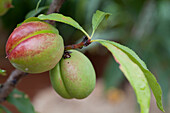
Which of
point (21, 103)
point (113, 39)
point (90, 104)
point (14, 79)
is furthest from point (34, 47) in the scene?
point (90, 104)

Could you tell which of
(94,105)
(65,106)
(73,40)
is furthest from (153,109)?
(73,40)

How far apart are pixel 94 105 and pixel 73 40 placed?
0.69 m

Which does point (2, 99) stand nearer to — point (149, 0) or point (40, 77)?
point (149, 0)

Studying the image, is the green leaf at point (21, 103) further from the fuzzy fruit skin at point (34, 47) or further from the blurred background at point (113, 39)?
the blurred background at point (113, 39)

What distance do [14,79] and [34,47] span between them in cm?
22

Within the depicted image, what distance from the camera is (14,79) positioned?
0.61 meters

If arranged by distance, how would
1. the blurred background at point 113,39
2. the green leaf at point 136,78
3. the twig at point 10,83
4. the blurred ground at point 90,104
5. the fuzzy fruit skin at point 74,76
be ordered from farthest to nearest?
1. the blurred ground at point 90,104
2. the blurred background at point 113,39
3. the twig at point 10,83
4. the fuzzy fruit skin at point 74,76
5. the green leaf at point 136,78

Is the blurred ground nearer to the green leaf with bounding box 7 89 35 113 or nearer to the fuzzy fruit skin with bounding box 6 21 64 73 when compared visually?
the green leaf with bounding box 7 89 35 113

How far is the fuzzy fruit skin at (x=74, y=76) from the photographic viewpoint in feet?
1.57

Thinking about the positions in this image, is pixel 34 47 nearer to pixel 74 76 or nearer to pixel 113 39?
pixel 74 76

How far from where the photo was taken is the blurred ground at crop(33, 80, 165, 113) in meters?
2.35

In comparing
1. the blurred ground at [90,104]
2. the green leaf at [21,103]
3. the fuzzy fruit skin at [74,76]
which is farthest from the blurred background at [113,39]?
the fuzzy fruit skin at [74,76]

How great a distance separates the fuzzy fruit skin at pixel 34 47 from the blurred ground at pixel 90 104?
1.91 meters

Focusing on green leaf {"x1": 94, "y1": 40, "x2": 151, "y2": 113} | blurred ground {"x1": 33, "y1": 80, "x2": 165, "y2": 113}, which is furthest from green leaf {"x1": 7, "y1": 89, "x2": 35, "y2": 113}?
A: blurred ground {"x1": 33, "y1": 80, "x2": 165, "y2": 113}
